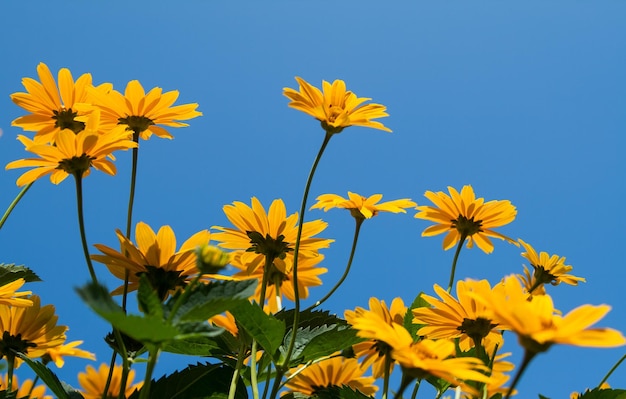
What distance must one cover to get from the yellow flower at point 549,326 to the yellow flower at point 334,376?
4.75ft

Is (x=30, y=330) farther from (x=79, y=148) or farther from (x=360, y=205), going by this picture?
(x=360, y=205)

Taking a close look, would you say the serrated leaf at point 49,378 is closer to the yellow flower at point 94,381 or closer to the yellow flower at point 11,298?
the yellow flower at point 11,298

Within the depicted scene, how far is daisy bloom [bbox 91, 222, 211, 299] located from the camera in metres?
1.39

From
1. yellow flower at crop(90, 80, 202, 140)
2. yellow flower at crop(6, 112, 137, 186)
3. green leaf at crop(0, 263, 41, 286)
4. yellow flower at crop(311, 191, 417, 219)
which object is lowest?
green leaf at crop(0, 263, 41, 286)

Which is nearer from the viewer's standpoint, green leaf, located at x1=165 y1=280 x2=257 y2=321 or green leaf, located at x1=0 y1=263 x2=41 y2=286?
green leaf, located at x1=165 y1=280 x2=257 y2=321

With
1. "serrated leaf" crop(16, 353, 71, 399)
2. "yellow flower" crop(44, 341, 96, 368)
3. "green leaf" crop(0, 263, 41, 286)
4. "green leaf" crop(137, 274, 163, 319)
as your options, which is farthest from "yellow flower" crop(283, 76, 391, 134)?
"yellow flower" crop(44, 341, 96, 368)

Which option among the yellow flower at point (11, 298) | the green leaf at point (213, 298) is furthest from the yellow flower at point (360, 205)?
the green leaf at point (213, 298)

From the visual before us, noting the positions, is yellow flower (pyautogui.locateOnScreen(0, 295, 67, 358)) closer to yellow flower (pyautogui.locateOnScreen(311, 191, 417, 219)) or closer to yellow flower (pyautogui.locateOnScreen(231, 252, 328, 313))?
yellow flower (pyautogui.locateOnScreen(231, 252, 328, 313))

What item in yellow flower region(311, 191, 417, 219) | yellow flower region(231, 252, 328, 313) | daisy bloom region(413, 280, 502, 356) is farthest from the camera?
yellow flower region(311, 191, 417, 219)

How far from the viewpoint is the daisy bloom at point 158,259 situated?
1.39 m

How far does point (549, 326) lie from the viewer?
1.02 metres

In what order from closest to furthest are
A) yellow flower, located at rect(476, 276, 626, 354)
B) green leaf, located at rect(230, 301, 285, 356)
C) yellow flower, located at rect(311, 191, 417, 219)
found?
yellow flower, located at rect(476, 276, 626, 354) < green leaf, located at rect(230, 301, 285, 356) < yellow flower, located at rect(311, 191, 417, 219)

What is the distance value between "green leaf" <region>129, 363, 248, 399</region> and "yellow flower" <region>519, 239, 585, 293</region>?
1311 mm

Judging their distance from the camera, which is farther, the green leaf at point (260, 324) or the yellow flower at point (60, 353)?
the yellow flower at point (60, 353)
